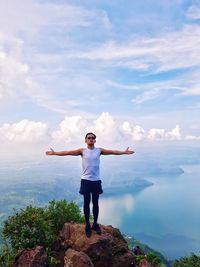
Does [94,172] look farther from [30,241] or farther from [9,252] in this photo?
[9,252]

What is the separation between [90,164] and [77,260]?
12.2 ft

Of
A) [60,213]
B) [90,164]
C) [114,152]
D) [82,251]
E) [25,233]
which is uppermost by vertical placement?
[114,152]

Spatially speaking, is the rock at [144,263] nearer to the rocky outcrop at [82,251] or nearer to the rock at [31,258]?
the rocky outcrop at [82,251]

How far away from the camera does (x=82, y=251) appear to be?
14289 millimetres

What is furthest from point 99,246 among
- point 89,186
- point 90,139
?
point 90,139

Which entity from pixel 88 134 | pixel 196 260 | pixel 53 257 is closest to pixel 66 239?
pixel 53 257

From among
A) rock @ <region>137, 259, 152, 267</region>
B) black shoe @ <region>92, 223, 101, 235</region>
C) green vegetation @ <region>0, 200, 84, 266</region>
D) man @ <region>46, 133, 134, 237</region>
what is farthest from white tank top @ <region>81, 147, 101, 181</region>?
rock @ <region>137, 259, 152, 267</region>

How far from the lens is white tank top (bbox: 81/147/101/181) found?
13562 mm

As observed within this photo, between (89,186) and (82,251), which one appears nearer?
(89,186)

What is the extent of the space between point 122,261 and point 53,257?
304cm

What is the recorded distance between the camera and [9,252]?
14742 millimetres

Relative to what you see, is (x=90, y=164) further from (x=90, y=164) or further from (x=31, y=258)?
(x=31, y=258)

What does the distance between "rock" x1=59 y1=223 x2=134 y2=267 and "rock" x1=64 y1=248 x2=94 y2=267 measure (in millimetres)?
847

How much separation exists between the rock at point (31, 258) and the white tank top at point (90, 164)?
11.5ft
